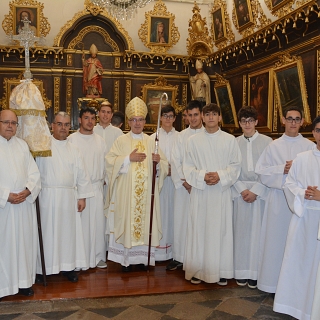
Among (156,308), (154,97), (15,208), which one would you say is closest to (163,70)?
(154,97)

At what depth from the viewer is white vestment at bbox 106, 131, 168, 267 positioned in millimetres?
5785

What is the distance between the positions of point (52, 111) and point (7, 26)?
103 inches

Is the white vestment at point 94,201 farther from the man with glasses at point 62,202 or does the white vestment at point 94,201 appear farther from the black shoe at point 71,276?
the black shoe at point 71,276

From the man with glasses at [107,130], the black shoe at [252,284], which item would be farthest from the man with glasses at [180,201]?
the man with glasses at [107,130]

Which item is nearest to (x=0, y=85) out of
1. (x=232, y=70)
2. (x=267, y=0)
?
(x=232, y=70)

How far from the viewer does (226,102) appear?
1090 centimetres

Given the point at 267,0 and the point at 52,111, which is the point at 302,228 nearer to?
the point at 267,0

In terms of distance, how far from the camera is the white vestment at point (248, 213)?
5.32m

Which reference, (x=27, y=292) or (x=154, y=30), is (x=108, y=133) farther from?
(x=154, y=30)

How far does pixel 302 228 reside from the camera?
4184mm

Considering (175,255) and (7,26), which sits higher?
(7,26)

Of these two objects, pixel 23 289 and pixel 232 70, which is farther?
pixel 232 70

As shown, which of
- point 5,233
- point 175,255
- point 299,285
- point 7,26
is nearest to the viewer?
point 299,285

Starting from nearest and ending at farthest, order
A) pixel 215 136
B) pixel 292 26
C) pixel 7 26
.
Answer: pixel 215 136 < pixel 292 26 < pixel 7 26
